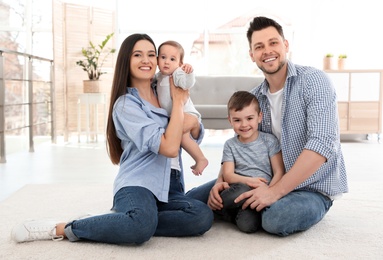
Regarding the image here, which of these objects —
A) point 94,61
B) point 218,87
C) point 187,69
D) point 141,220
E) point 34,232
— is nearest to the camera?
point 141,220

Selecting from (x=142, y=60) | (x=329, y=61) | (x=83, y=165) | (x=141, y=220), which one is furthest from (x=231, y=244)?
(x=329, y=61)

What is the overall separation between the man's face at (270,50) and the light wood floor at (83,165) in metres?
1.20

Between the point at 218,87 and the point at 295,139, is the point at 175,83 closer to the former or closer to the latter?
the point at 295,139

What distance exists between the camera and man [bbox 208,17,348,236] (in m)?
1.86

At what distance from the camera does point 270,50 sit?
200 centimetres

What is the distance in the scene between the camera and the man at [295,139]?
1.86 m

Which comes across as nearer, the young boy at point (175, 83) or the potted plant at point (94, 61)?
the young boy at point (175, 83)

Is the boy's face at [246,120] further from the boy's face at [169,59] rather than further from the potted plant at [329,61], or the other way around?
the potted plant at [329,61]

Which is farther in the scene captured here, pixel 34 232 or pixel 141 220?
pixel 34 232

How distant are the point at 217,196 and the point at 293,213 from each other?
1.08 ft

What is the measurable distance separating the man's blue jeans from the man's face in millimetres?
545

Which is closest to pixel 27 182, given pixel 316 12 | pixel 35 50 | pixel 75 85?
pixel 75 85

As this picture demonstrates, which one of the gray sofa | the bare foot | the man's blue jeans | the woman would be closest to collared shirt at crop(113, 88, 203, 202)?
the woman

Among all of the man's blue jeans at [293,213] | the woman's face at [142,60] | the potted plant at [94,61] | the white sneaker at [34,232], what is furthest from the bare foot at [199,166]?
the potted plant at [94,61]
